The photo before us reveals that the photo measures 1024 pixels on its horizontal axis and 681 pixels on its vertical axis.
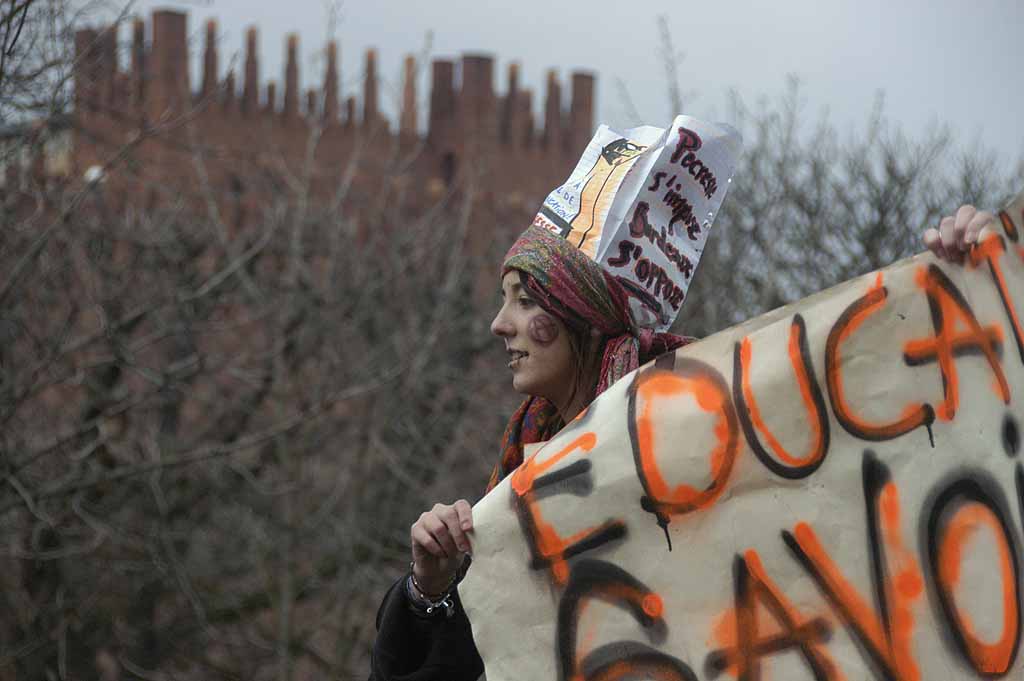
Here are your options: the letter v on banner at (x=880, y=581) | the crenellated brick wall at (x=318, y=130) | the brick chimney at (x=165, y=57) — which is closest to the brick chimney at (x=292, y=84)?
the crenellated brick wall at (x=318, y=130)

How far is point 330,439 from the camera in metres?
18.7

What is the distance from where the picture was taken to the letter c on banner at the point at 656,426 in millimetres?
3314

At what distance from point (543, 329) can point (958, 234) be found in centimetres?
84

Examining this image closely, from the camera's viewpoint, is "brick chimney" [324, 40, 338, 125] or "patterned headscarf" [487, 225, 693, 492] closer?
"patterned headscarf" [487, 225, 693, 492]

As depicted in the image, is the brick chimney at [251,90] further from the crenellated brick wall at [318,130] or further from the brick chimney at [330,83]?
the brick chimney at [330,83]

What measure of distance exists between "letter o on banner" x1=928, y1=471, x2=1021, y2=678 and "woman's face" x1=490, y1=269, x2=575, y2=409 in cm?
84

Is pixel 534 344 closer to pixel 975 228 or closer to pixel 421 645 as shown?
pixel 421 645

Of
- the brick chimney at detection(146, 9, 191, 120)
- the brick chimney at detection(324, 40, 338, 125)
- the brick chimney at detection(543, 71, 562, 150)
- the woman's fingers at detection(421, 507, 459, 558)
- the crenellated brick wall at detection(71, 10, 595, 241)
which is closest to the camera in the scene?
the woman's fingers at detection(421, 507, 459, 558)

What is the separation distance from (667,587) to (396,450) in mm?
15698

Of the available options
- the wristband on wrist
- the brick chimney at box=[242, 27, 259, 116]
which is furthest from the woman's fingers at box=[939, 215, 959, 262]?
the brick chimney at box=[242, 27, 259, 116]

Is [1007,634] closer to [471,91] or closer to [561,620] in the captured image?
[561,620]

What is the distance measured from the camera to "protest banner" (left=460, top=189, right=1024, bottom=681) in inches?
126

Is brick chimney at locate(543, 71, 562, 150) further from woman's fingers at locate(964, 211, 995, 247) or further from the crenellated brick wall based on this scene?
woman's fingers at locate(964, 211, 995, 247)

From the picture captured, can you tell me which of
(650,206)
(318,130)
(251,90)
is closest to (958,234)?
(650,206)
